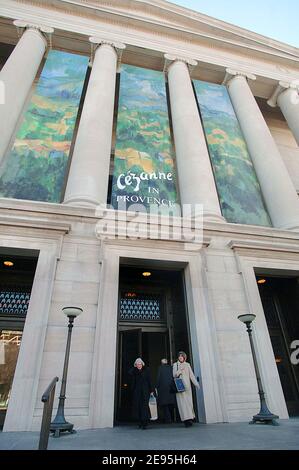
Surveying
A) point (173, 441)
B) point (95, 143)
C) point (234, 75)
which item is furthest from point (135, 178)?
point (234, 75)

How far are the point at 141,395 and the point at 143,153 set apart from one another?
789cm

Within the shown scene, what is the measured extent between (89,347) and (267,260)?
5.87 metres

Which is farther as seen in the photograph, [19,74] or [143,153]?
[19,74]

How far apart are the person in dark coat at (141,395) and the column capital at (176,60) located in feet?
48.0

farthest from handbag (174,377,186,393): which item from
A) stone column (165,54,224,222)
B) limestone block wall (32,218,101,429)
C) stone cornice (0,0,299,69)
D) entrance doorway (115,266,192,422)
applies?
stone cornice (0,0,299,69)

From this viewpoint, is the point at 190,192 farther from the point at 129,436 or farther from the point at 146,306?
the point at 129,436

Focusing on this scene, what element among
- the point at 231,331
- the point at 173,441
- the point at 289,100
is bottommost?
the point at 173,441

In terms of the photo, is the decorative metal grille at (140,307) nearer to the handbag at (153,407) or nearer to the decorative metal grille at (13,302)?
the handbag at (153,407)

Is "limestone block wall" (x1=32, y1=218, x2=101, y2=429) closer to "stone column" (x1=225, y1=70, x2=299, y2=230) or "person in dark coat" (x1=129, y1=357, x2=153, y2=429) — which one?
"person in dark coat" (x1=129, y1=357, x2=153, y2=429)

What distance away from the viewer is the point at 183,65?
15.2 metres

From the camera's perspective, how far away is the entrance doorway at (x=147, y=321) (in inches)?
328

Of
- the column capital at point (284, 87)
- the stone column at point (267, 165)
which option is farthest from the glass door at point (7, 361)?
the column capital at point (284, 87)

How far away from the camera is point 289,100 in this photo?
16.6m

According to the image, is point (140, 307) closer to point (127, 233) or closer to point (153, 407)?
point (127, 233)
